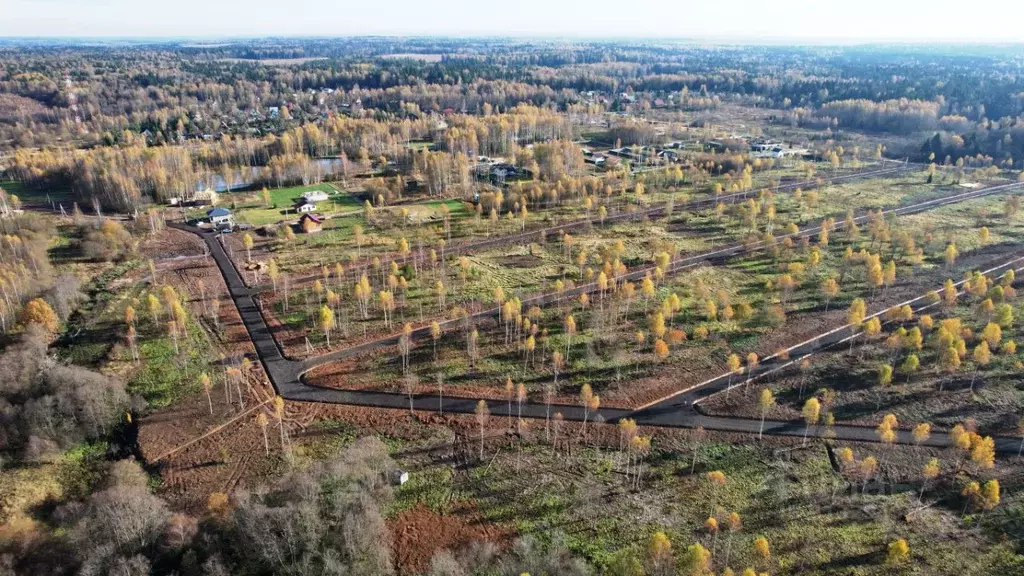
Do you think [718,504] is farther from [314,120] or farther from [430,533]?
[314,120]

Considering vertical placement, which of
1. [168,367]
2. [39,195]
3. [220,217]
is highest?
[39,195]

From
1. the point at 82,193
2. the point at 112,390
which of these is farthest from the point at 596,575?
the point at 82,193

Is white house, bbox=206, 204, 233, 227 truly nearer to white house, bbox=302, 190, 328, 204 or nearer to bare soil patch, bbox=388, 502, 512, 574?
white house, bbox=302, 190, 328, 204

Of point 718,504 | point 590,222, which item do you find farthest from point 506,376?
point 590,222

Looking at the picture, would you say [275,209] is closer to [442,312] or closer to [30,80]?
[442,312]

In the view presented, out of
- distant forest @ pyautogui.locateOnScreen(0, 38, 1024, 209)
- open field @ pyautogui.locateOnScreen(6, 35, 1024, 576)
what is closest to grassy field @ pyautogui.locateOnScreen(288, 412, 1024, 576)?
open field @ pyautogui.locateOnScreen(6, 35, 1024, 576)
